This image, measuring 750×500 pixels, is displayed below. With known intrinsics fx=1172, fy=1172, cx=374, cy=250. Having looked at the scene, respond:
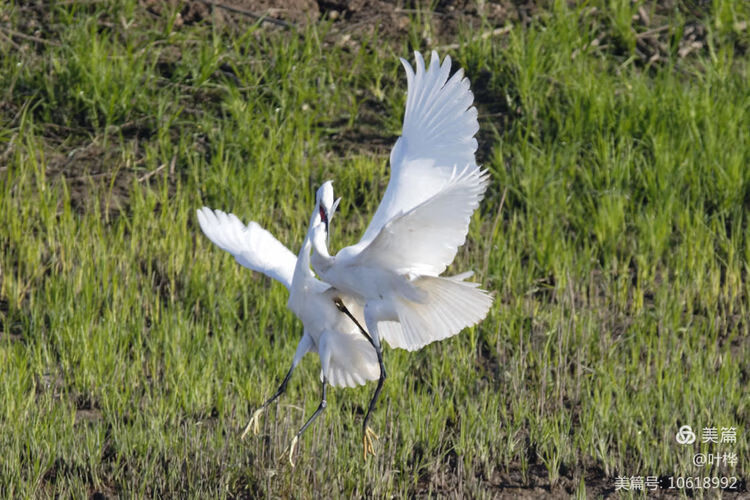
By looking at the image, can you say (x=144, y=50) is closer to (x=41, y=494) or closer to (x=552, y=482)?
(x=41, y=494)

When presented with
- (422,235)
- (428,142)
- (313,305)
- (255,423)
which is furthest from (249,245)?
(422,235)

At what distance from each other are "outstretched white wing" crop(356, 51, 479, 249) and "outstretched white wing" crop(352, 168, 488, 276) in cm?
23

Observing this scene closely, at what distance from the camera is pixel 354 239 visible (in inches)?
229

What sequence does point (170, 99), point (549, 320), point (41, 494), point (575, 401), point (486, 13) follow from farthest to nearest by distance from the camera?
point (486, 13) < point (170, 99) < point (549, 320) < point (575, 401) < point (41, 494)

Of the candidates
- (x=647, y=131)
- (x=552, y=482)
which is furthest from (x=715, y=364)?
(x=647, y=131)

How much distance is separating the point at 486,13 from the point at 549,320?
2676 mm

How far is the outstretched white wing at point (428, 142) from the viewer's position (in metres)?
3.81

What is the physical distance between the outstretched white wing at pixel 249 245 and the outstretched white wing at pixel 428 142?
0.47m

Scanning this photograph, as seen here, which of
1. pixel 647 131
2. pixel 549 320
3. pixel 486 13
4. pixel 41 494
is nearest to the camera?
pixel 41 494

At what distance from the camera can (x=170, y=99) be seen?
6676 millimetres

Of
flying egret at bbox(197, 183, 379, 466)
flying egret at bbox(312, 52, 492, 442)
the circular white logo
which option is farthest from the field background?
flying egret at bbox(312, 52, 492, 442)

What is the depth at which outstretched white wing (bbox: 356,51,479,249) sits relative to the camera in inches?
150

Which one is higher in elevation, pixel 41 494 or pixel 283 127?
pixel 283 127

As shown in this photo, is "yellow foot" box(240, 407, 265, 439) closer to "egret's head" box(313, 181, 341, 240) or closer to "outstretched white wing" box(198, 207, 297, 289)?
"outstretched white wing" box(198, 207, 297, 289)
